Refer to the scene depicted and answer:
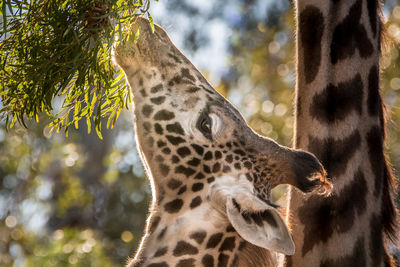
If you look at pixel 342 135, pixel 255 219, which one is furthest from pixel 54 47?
pixel 342 135

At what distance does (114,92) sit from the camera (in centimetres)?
340

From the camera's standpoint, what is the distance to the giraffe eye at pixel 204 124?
9.28ft

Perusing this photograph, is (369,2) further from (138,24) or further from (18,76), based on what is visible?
(18,76)

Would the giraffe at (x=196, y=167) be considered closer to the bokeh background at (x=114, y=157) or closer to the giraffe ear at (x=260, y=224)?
the giraffe ear at (x=260, y=224)

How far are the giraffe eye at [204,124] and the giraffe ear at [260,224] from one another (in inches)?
16.1

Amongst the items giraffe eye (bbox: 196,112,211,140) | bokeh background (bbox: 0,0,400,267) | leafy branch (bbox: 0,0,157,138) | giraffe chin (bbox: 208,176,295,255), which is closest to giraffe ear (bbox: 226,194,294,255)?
giraffe chin (bbox: 208,176,295,255)

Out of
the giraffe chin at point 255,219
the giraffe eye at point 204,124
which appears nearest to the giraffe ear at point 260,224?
the giraffe chin at point 255,219

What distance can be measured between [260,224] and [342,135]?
2.56ft

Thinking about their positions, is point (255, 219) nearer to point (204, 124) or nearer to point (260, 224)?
point (260, 224)

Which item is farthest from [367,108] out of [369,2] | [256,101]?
[256,101]

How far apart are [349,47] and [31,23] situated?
159cm

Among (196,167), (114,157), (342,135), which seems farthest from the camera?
(114,157)

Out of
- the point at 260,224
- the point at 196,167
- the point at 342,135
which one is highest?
the point at 342,135

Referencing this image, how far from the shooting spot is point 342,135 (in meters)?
3.01
